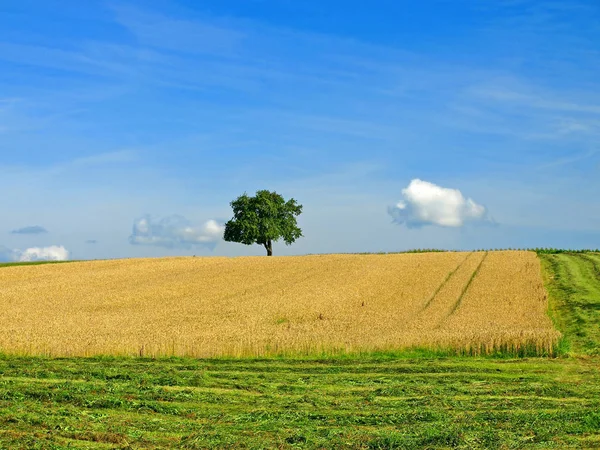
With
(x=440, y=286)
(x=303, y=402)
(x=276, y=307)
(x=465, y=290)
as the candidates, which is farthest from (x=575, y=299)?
(x=303, y=402)

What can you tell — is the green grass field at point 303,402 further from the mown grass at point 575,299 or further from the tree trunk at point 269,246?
the tree trunk at point 269,246

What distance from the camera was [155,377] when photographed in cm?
1653

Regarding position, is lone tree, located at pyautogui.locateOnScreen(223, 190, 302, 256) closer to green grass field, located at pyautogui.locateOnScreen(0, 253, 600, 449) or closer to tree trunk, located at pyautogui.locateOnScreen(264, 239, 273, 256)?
tree trunk, located at pyautogui.locateOnScreen(264, 239, 273, 256)

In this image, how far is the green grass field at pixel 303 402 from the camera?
451 inches

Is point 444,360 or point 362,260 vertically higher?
point 362,260

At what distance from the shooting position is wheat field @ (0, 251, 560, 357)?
2223 cm

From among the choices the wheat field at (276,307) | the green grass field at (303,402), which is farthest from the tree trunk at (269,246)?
the green grass field at (303,402)

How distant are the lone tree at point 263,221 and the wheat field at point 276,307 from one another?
1847cm

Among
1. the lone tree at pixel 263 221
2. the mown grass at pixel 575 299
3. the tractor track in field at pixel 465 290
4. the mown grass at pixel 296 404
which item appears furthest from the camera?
the lone tree at pixel 263 221

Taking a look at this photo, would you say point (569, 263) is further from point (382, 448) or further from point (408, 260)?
point (382, 448)

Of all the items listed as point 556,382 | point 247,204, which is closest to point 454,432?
point 556,382

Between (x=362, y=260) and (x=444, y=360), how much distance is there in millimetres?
33168

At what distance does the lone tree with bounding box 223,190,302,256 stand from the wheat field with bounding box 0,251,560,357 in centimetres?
1847

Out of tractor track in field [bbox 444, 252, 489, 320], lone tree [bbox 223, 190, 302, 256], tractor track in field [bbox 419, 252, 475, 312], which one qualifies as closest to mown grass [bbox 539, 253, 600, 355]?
tractor track in field [bbox 444, 252, 489, 320]
